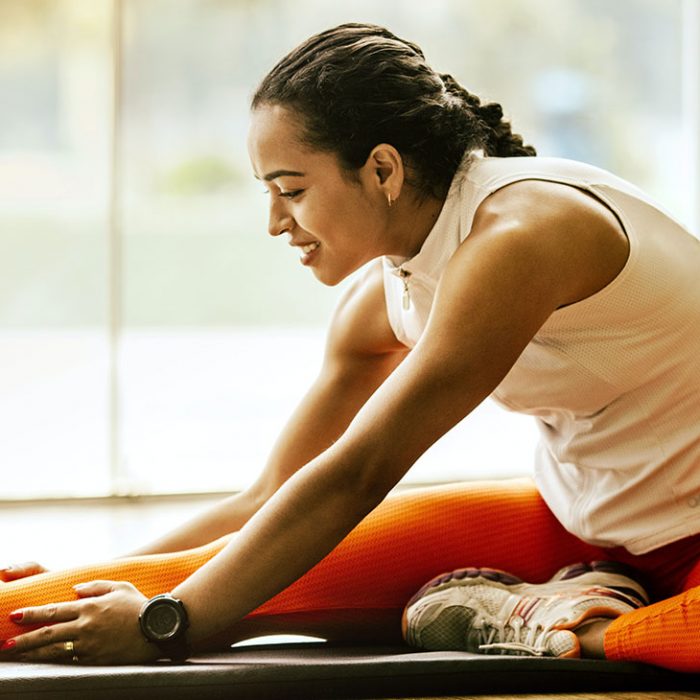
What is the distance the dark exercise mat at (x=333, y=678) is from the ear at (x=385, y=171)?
59cm

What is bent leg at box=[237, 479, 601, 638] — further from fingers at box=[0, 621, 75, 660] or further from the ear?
the ear

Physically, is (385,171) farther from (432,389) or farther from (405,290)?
(432,389)

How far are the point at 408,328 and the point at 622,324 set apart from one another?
356 mm

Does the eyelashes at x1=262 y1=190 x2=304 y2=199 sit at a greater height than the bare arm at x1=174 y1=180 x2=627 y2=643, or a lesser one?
greater

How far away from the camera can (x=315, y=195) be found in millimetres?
1407

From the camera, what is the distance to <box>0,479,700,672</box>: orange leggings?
1479 mm

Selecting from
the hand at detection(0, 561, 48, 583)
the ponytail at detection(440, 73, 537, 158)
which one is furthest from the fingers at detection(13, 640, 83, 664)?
the ponytail at detection(440, 73, 537, 158)

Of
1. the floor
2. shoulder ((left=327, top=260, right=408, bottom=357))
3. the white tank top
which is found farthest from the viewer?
the floor

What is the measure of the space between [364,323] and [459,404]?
1.61 feet

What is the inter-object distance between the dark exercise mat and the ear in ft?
1.93

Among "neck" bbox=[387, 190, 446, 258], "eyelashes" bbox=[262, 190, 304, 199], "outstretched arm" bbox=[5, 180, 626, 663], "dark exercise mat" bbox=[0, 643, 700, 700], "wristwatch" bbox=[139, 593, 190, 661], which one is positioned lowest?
"dark exercise mat" bbox=[0, 643, 700, 700]

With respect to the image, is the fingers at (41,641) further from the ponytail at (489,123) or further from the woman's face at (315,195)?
the ponytail at (489,123)

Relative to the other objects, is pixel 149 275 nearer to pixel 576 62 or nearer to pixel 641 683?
pixel 576 62

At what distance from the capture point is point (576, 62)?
13.1 feet
